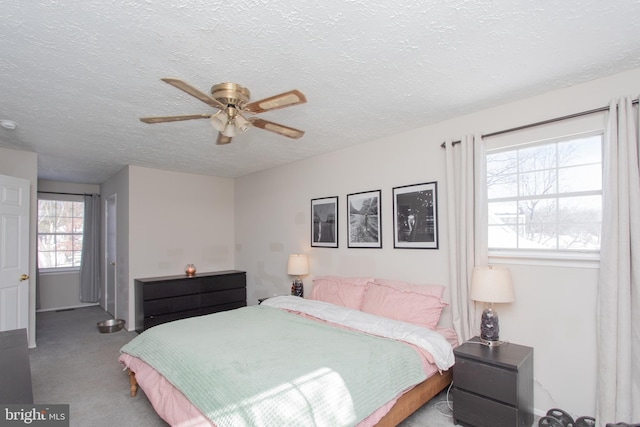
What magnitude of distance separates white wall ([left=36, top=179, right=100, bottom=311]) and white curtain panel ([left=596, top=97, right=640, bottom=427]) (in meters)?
7.94

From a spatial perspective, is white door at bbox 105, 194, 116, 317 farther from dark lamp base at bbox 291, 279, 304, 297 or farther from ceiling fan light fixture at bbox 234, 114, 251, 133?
ceiling fan light fixture at bbox 234, 114, 251, 133

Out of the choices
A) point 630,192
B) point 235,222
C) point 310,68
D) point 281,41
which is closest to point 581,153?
point 630,192

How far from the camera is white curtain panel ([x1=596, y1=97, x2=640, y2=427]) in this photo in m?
2.07

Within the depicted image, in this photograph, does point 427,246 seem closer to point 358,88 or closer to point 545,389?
point 545,389

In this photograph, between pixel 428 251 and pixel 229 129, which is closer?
pixel 229 129

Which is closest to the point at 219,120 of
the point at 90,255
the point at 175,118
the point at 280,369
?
the point at 175,118

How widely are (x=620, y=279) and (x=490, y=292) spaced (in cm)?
76

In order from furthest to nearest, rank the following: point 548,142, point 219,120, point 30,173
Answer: point 30,173, point 548,142, point 219,120

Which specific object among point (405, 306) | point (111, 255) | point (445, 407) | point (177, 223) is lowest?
point (445, 407)

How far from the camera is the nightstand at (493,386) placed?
2.17m

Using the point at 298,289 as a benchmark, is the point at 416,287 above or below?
above

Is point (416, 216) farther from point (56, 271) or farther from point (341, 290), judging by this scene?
point (56, 271)

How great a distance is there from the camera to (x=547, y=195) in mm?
2639

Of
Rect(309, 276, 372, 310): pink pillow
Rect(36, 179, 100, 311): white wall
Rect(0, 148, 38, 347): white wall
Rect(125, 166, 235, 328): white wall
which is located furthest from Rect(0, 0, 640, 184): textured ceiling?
Rect(36, 179, 100, 311): white wall
